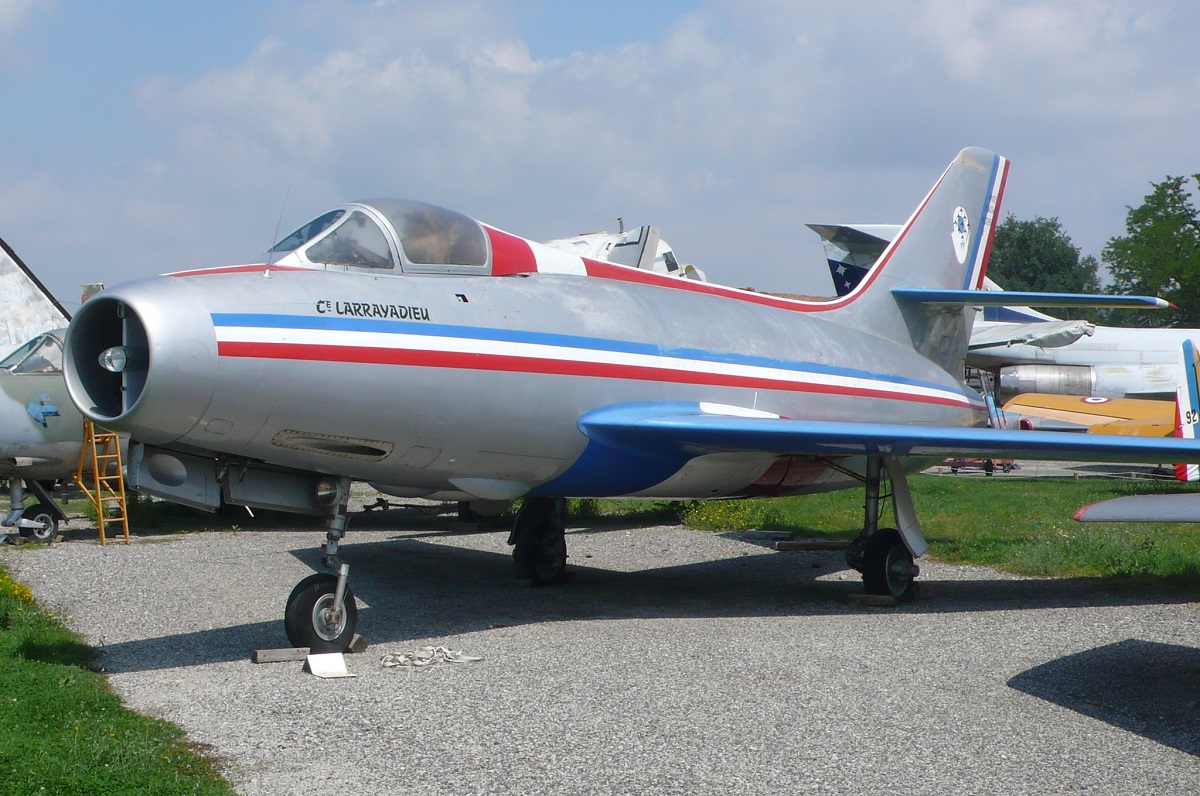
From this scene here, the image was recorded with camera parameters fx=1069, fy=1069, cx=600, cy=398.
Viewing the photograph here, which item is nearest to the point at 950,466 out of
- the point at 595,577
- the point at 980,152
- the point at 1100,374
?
the point at 1100,374

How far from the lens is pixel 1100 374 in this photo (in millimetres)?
32750

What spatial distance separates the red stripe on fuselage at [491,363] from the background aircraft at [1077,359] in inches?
822

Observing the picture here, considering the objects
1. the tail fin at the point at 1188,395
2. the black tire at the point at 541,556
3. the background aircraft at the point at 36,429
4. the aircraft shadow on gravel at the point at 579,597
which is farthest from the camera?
the tail fin at the point at 1188,395

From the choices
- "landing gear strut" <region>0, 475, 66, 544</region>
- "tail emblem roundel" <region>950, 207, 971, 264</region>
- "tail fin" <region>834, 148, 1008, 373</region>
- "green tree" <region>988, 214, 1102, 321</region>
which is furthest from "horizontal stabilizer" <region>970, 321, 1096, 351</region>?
"green tree" <region>988, 214, 1102, 321</region>

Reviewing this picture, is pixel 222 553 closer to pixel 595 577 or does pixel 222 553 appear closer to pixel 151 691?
pixel 595 577

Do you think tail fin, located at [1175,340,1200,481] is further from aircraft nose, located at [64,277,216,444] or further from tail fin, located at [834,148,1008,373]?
aircraft nose, located at [64,277,216,444]

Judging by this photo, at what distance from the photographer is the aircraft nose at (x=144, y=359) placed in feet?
18.0

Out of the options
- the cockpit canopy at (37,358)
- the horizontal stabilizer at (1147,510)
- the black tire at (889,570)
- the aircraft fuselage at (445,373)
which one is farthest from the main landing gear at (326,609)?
the cockpit canopy at (37,358)

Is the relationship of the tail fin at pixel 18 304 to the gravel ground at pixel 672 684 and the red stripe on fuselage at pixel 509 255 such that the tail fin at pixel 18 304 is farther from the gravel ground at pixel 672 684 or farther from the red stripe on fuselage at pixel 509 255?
the red stripe on fuselage at pixel 509 255

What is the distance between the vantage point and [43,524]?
12969mm

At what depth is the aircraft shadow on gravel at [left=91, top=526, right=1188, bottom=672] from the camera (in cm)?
727

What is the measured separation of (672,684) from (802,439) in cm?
265

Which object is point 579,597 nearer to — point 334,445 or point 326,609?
point 326,609

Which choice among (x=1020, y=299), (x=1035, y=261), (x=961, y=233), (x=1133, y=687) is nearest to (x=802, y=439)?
(x=1133, y=687)
